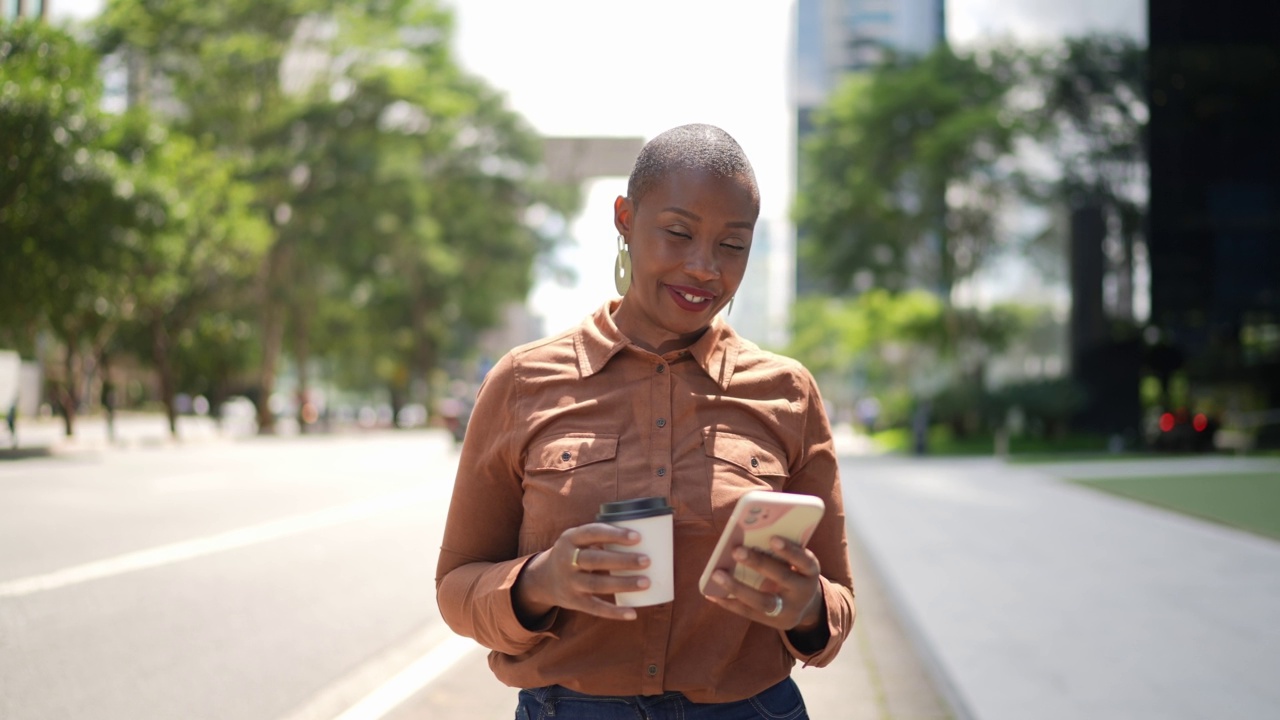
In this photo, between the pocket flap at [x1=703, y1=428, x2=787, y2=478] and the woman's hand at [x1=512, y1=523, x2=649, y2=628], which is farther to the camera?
the pocket flap at [x1=703, y1=428, x2=787, y2=478]

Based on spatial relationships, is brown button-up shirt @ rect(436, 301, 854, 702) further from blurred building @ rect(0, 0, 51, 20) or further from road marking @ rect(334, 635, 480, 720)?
blurred building @ rect(0, 0, 51, 20)

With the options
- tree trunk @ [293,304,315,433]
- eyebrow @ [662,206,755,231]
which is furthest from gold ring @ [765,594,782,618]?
tree trunk @ [293,304,315,433]

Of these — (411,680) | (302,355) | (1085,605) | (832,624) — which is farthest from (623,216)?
(302,355)

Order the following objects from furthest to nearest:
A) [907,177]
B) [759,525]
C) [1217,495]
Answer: [907,177] < [1217,495] < [759,525]

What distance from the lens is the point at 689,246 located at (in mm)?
2055

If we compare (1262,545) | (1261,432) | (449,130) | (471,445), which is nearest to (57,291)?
(449,130)

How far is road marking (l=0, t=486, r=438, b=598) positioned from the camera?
29.0ft

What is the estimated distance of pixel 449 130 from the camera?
1667 inches

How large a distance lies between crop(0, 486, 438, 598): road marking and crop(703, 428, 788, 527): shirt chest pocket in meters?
7.85

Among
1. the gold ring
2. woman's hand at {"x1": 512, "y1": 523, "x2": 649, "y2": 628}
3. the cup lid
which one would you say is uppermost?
the cup lid

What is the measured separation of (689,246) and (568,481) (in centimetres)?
45

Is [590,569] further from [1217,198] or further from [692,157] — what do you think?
[1217,198]

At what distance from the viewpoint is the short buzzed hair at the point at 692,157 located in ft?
6.67

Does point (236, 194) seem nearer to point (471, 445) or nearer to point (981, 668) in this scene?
point (981, 668)
